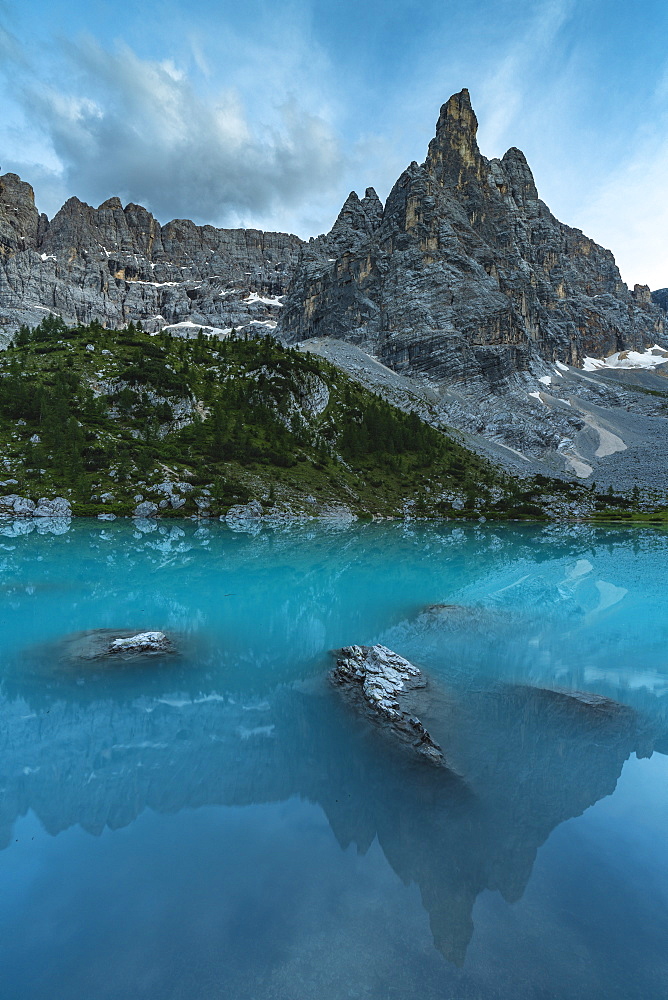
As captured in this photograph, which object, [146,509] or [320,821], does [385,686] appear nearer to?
[320,821]

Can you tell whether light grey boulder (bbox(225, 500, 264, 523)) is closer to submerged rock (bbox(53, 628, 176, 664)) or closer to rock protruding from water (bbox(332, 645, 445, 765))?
submerged rock (bbox(53, 628, 176, 664))

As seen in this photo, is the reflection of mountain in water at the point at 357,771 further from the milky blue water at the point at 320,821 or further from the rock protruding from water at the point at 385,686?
the rock protruding from water at the point at 385,686

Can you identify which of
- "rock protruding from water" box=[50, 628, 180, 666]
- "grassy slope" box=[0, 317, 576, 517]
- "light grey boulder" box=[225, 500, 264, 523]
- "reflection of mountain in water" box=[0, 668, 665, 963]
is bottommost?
"light grey boulder" box=[225, 500, 264, 523]

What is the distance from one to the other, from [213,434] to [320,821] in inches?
3458

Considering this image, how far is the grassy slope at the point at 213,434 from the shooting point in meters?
70.8

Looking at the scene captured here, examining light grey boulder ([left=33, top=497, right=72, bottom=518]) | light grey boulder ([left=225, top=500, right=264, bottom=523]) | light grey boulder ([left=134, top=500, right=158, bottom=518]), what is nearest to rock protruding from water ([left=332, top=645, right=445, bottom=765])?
light grey boulder ([left=225, top=500, right=264, bottom=523])

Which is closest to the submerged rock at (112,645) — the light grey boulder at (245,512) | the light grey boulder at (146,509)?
the light grey boulder at (146,509)

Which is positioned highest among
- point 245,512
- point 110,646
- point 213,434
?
point 213,434

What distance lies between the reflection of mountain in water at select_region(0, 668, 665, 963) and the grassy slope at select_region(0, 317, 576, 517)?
55.8 m

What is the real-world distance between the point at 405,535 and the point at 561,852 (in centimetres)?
5256

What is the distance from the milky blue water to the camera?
233 inches

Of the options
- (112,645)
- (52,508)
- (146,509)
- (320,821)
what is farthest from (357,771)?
(52,508)

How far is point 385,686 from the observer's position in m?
14.2

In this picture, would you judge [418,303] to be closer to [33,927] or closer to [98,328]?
[98,328]
